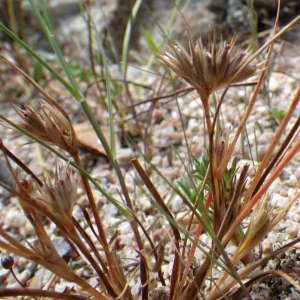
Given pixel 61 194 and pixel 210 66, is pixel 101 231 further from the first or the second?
pixel 210 66

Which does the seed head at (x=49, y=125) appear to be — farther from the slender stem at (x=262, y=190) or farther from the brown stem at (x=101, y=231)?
the slender stem at (x=262, y=190)

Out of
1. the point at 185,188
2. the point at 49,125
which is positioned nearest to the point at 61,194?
the point at 49,125

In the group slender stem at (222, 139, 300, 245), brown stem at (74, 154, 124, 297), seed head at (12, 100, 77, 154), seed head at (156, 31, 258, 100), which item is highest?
seed head at (12, 100, 77, 154)

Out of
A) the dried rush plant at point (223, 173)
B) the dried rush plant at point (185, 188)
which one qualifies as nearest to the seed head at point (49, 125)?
the dried rush plant at point (185, 188)

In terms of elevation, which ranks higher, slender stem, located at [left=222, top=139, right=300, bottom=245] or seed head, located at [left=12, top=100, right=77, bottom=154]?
seed head, located at [left=12, top=100, right=77, bottom=154]

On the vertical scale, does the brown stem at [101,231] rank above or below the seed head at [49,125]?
below

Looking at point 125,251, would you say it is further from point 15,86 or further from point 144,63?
point 15,86

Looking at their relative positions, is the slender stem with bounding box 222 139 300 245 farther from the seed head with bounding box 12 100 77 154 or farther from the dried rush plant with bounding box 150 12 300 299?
the seed head with bounding box 12 100 77 154

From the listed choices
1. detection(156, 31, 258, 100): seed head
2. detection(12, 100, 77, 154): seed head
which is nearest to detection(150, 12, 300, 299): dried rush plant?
detection(156, 31, 258, 100): seed head
